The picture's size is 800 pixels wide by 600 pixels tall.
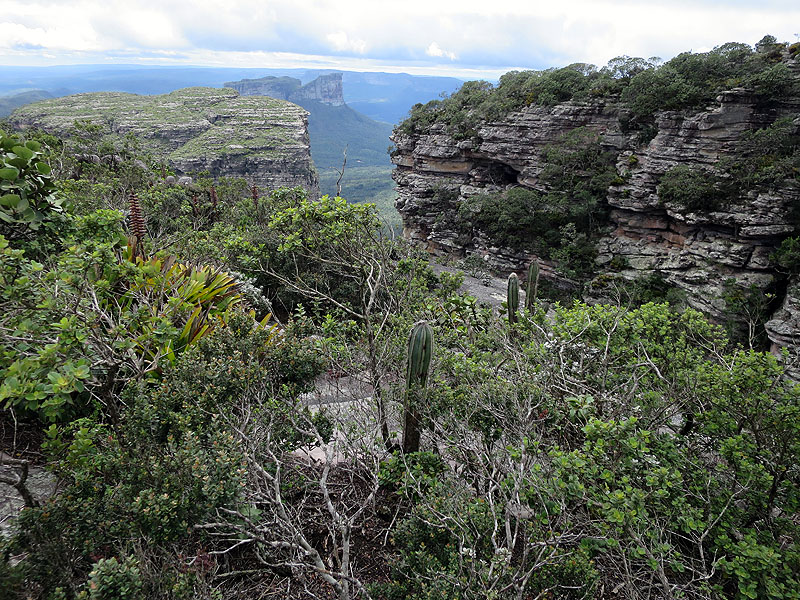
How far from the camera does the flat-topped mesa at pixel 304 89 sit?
17762cm

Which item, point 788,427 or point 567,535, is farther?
point 788,427

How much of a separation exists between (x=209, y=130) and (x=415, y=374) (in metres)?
82.3

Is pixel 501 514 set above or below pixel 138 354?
below

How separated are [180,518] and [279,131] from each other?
81.5 metres

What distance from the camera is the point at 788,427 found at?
4074 mm

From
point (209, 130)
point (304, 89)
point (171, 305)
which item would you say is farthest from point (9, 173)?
point (304, 89)

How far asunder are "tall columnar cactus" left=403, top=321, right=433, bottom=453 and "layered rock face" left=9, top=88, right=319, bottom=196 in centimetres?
5823

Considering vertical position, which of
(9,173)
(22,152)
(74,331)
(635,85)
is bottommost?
(74,331)

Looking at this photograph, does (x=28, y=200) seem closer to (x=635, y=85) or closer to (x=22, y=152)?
(x=22, y=152)

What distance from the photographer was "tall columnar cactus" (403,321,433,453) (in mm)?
5285

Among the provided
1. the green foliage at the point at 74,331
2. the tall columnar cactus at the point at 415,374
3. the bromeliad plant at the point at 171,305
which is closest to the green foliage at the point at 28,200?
the green foliage at the point at 74,331

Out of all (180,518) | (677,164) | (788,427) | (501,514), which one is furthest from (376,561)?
(677,164)

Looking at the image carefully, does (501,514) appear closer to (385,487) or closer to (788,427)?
(385,487)

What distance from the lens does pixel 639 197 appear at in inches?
1043
